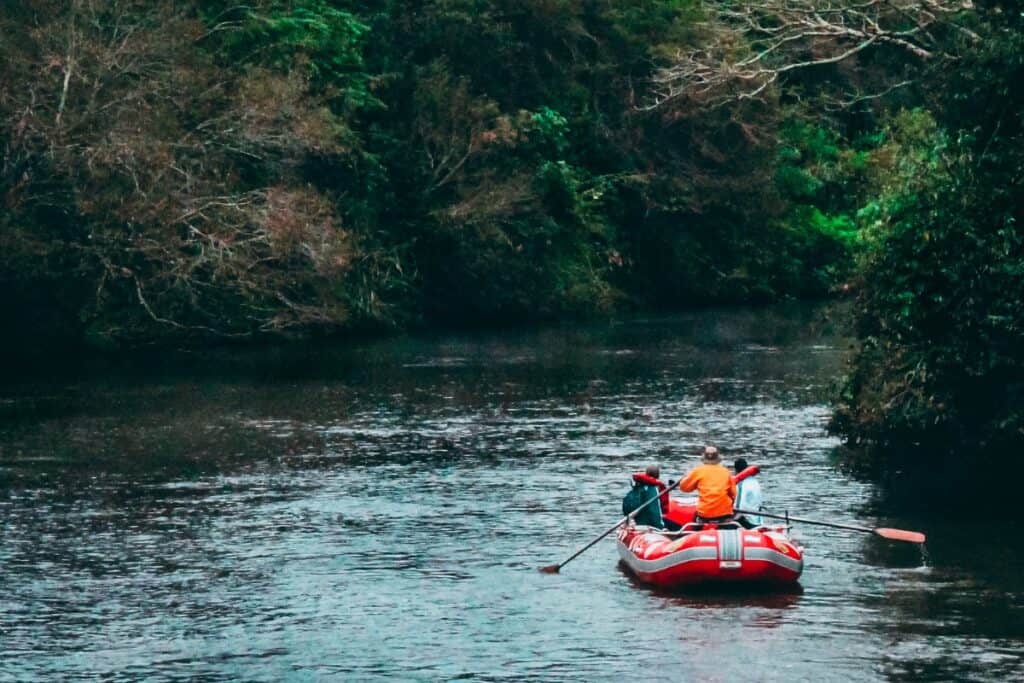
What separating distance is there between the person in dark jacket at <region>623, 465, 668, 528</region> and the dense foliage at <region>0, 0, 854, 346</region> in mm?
25412

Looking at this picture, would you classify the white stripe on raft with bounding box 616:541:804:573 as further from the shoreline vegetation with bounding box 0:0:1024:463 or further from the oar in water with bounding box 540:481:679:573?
the shoreline vegetation with bounding box 0:0:1024:463

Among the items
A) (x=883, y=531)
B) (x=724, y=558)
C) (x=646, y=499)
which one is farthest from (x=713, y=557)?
(x=883, y=531)

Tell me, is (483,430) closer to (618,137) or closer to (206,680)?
(206,680)

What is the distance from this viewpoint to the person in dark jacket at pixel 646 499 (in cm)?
2570

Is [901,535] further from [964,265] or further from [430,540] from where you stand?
[430,540]

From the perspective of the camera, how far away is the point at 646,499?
26.0 m

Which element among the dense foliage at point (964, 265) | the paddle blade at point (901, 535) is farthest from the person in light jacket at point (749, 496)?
the dense foliage at point (964, 265)

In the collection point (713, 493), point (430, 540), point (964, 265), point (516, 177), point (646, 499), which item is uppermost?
point (516, 177)

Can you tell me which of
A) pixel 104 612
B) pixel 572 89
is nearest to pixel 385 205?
pixel 572 89

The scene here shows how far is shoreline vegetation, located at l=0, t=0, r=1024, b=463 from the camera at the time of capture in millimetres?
29516

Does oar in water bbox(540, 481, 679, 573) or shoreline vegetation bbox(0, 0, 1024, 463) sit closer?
oar in water bbox(540, 481, 679, 573)

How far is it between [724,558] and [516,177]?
4046 centimetres

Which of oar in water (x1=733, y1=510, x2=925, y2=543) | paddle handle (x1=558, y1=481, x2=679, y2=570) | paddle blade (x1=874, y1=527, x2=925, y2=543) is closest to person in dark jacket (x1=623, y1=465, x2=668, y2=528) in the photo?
paddle handle (x1=558, y1=481, x2=679, y2=570)

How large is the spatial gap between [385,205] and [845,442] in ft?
95.0
